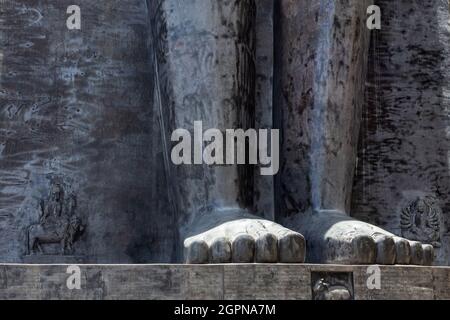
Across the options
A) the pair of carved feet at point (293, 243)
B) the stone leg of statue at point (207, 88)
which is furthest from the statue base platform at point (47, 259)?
the pair of carved feet at point (293, 243)

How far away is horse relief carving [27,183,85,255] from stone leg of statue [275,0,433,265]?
1.03 meters

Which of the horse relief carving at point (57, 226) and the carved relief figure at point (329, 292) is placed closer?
the carved relief figure at point (329, 292)

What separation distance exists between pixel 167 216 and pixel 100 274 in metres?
1.24

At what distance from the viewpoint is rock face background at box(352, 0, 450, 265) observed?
15.4 feet

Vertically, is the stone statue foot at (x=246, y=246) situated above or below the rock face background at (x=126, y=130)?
below

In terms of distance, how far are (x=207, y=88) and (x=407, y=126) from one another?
1.46 metres

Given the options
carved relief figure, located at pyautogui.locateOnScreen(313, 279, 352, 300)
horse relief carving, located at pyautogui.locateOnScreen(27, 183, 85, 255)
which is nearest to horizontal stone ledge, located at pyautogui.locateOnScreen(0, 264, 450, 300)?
carved relief figure, located at pyautogui.locateOnScreen(313, 279, 352, 300)

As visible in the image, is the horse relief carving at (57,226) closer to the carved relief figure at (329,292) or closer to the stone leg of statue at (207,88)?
the stone leg of statue at (207,88)

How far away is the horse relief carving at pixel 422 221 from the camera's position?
4637 millimetres

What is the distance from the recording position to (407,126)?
15.9ft

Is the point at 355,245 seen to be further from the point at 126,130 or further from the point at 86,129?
the point at 86,129

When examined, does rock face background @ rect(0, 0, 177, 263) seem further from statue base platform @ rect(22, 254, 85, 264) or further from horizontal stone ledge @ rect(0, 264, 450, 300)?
horizontal stone ledge @ rect(0, 264, 450, 300)
